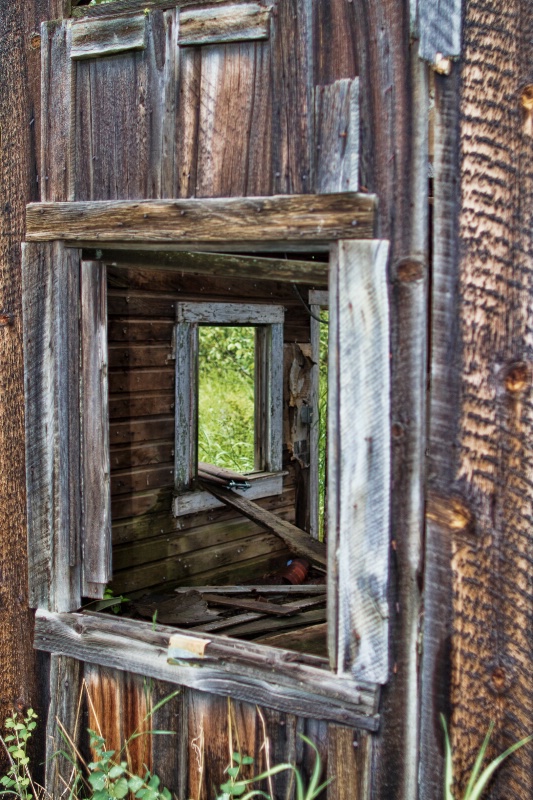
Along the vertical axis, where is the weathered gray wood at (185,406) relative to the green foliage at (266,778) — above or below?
above

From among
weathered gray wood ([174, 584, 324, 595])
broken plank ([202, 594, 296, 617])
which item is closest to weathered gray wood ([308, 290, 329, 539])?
weathered gray wood ([174, 584, 324, 595])

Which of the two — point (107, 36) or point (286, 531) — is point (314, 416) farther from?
point (107, 36)

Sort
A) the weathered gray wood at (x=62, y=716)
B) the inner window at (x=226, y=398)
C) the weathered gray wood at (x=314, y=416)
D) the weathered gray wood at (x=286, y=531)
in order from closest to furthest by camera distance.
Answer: the weathered gray wood at (x=62, y=716), the weathered gray wood at (x=286, y=531), the weathered gray wood at (x=314, y=416), the inner window at (x=226, y=398)

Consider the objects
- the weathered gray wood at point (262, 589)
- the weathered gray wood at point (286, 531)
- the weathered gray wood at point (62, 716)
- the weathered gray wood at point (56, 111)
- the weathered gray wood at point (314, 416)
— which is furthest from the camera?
the weathered gray wood at point (314, 416)

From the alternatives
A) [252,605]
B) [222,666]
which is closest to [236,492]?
[252,605]

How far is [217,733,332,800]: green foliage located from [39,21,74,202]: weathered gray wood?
7.63 ft

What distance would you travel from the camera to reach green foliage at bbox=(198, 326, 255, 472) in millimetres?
11422

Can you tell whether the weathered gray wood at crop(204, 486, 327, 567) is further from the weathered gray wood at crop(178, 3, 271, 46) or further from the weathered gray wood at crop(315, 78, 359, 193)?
the weathered gray wood at crop(178, 3, 271, 46)

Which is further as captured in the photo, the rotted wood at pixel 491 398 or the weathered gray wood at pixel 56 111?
the weathered gray wood at pixel 56 111

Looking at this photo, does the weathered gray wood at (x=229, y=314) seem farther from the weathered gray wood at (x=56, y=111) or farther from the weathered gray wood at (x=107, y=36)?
the weathered gray wood at (x=107, y=36)

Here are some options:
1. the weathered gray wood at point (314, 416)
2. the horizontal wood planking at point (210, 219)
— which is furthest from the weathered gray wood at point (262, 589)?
the horizontal wood planking at point (210, 219)

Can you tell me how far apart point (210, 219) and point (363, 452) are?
1023 millimetres

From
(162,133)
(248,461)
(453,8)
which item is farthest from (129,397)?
(248,461)

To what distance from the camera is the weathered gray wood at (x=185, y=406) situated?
6.14m
